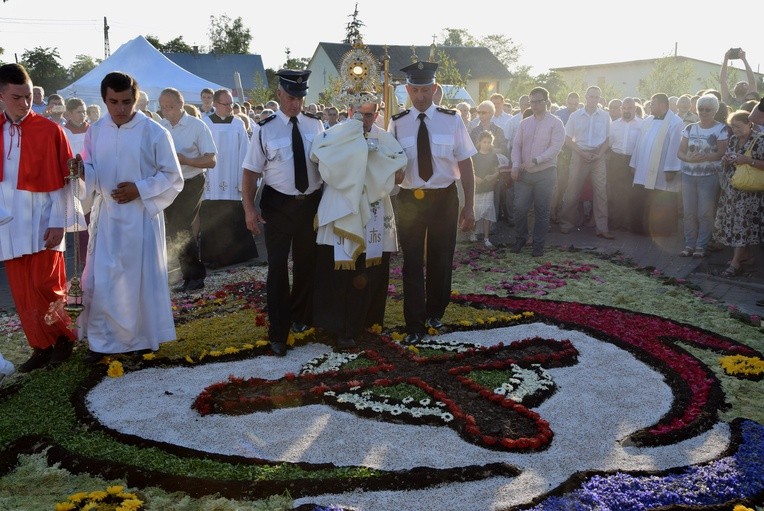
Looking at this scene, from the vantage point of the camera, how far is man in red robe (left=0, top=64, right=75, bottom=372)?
6.30 meters

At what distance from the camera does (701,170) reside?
36.7 feet

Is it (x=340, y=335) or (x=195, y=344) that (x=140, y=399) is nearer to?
(x=195, y=344)

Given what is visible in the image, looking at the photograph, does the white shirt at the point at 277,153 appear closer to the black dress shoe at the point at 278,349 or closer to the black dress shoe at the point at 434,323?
the black dress shoe at the point at 278,349

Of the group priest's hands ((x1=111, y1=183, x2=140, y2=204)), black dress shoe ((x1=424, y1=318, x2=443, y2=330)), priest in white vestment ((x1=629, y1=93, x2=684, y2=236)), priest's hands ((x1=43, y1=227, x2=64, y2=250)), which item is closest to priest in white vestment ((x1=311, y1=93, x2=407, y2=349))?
black dress shoe ((x1=424, y1=318, x2=443, y2=330))

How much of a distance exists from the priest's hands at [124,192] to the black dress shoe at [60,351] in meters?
1.38

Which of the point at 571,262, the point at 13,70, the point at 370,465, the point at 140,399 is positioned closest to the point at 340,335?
the point at 140,399

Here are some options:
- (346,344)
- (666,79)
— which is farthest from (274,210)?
(666,79)

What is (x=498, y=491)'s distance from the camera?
14.0ft

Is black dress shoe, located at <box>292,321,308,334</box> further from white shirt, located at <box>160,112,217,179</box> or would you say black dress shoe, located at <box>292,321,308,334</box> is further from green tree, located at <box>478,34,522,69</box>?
green tree, located at <box>478,34,522,69</box>

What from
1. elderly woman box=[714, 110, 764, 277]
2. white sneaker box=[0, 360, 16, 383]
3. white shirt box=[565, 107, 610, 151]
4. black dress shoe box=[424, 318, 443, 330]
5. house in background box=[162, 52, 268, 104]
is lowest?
black dress shoe box=[424, 318, 443, 330]

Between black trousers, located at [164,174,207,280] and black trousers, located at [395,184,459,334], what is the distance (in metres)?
3.46

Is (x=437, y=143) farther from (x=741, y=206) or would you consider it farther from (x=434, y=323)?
(x=741, y=206)

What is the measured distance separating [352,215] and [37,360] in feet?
10.1

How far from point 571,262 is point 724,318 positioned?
3.25 m
